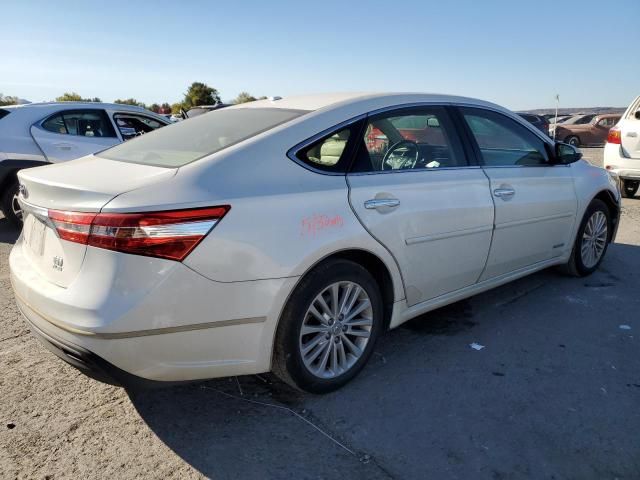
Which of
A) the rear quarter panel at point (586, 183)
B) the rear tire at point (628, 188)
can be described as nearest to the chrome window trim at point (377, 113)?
the rear quarter panel at point (586, 183)

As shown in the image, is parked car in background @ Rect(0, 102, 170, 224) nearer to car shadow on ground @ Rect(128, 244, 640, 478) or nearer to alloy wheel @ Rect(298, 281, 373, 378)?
car shadow on ground @ Rect(128, 244, 640, 478)

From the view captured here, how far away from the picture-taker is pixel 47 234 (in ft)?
8.23

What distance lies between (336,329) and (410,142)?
1.37 metres

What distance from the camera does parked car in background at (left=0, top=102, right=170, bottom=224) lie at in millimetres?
6391

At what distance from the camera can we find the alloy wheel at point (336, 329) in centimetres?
275

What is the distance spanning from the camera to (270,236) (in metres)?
2.41

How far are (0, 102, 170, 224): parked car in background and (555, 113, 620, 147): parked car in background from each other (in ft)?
67.8

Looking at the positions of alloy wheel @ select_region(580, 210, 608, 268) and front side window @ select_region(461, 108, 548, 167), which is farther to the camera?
alloy wheel @ select_region(580, 210, 608, 268)

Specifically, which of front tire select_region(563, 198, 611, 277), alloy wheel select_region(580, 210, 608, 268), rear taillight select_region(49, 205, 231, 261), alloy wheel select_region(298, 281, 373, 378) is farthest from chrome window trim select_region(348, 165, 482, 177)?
alloy wheel select_region(580, 210, 608, 268)

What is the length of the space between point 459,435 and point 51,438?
6.39 feet

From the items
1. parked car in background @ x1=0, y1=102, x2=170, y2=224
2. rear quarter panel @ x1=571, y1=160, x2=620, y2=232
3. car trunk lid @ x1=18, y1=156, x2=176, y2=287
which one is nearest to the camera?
car trunk lid @ x1=18, y1=156, x2=176, y2=287

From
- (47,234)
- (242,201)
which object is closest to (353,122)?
(242,201)

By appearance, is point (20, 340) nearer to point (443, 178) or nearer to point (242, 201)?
point (242, 201)

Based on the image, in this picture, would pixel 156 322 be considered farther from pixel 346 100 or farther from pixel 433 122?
pixel 433 122
